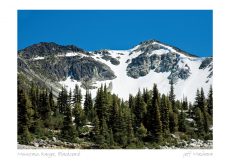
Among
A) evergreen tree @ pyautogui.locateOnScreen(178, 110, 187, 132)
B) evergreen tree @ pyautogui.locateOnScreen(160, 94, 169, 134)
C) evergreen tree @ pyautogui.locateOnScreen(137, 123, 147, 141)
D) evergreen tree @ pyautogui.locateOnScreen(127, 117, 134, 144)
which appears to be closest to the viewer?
evergreen tree @ pyautogui.locateOnScreen(127, 117, 134, 144)

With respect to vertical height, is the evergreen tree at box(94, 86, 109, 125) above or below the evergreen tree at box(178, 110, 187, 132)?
above

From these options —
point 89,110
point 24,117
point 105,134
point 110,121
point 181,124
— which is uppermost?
point 89,110

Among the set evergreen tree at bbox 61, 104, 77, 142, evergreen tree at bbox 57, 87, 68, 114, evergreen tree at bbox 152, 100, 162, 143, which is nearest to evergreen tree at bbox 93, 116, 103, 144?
evergreen tree at bbox 61, 104, 77, 142

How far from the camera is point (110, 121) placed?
46.9 meters

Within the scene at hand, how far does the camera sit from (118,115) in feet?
155

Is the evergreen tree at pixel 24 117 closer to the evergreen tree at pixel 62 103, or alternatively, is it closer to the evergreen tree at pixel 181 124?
the evergreen tree at pixel 62 103

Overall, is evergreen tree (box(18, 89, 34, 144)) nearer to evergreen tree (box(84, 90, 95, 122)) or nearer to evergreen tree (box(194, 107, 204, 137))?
evergreen tree (box(84, 90, 95, 122))

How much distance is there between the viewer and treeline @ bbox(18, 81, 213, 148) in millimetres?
44506

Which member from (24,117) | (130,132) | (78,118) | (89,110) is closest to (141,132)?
(130,132)

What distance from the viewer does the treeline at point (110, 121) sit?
44.5 meters

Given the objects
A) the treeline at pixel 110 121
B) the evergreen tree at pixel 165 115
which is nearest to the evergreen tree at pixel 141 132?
the treeline at pixel 110 121

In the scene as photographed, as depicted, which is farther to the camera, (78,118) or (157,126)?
(78,118)

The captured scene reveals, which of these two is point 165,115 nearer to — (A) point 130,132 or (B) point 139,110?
(B) point 139,110
